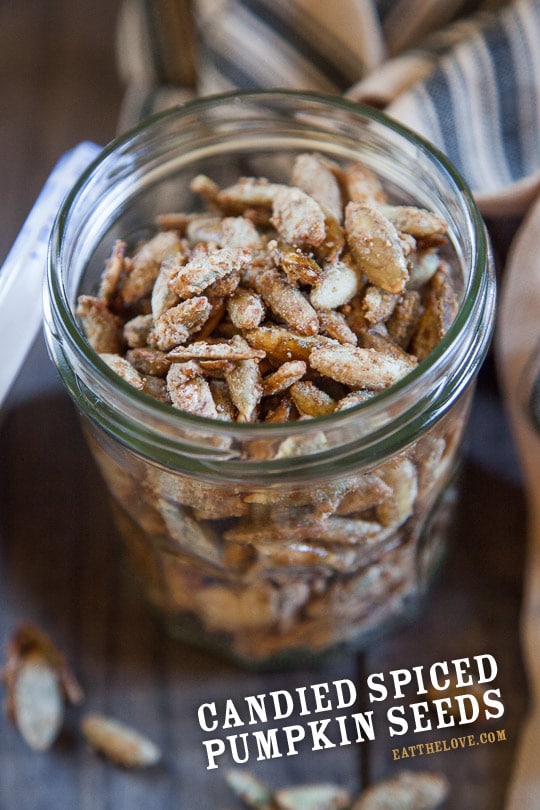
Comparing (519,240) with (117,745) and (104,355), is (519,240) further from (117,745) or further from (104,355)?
(117,745)

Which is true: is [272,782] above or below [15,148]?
below

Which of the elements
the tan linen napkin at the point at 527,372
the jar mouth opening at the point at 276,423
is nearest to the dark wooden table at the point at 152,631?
the tan linen napkin at the point at 527,372

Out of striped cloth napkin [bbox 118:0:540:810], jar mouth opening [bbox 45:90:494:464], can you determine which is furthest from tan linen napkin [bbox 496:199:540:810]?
jar mouth opening [bbox 45:90:494:464]

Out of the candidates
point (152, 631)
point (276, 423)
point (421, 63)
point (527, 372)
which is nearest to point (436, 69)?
point (421, 63)

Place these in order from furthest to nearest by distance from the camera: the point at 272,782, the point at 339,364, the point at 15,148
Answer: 1. the point at 15,148
2. the point at 272,782
3. the point at 339,364

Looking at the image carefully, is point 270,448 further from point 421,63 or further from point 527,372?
point 421,63

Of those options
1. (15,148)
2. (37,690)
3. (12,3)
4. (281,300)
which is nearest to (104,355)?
(281,300)

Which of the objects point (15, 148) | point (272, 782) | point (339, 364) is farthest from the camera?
point (15, 148)
